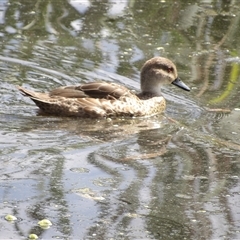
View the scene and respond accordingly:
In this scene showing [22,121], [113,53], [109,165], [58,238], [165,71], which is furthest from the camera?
[113,53]

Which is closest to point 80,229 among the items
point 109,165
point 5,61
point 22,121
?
point 109,165

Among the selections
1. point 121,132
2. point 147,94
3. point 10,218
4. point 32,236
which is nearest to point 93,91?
point 147,94

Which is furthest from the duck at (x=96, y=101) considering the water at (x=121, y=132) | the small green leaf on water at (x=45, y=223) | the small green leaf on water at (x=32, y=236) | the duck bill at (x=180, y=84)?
the small green leaf on water at (x=32, y=236)

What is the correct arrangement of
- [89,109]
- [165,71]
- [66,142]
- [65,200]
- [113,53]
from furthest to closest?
[113,53] → [165,71] → [89,109] → [66,142] → [65,200]

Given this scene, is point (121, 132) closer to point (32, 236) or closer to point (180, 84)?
point (180, 84)

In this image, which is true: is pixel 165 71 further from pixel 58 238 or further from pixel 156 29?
pixel 58 238

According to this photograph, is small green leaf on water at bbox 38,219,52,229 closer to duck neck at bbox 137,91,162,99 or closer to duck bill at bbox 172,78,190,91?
duck neck at bbox 137,91,162,99

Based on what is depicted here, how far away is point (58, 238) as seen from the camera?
5.45 m

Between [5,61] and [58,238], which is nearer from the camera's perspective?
[58,238]

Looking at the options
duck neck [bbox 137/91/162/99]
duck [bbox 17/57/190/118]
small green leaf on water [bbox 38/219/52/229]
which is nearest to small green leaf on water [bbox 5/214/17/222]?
small green leaf on water [bbox 38/219/52/229]

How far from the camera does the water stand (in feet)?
19.3

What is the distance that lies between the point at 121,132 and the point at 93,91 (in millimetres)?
963

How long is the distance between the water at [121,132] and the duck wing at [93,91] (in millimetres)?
331

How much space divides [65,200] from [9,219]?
552 millimetres
